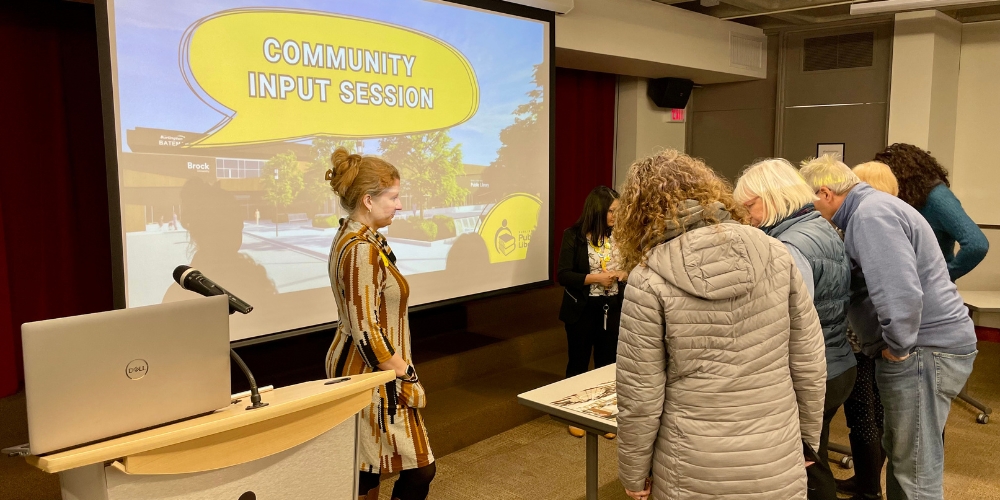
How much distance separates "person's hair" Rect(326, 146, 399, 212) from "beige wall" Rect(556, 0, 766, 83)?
8.74 ft

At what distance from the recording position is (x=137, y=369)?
46.5 inches

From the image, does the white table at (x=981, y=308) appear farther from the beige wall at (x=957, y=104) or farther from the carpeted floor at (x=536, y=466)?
the beige wall at (x=957, y=104)

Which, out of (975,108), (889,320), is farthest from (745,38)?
(889,320)

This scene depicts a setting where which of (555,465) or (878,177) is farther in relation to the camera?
(555,465)

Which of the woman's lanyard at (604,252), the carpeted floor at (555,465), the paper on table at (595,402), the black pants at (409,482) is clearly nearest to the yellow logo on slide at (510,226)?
the woman's lanyard at (604,252)

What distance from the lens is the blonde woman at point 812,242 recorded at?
2152 mm

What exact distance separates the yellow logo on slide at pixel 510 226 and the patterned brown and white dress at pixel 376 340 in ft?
6.25

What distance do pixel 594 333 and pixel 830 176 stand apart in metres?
1.77

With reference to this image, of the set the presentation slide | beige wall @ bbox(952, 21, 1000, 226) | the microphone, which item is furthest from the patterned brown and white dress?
beige wall @ bbox(952, 21, 1000, 226)

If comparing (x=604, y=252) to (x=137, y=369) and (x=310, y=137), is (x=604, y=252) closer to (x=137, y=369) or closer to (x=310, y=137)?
(x=310, y=137)

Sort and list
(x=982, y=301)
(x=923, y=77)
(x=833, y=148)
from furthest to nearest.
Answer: (x=833, y=148), (x=923, y=77), (x=982, y=301)

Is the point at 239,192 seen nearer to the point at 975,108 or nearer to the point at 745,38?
the point at 745,38

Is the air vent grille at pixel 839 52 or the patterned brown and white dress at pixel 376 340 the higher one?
the air vent grille at pixel 839 52

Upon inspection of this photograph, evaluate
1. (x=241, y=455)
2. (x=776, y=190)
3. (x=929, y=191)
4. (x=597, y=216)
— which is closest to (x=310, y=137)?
(x=597, y=216)
